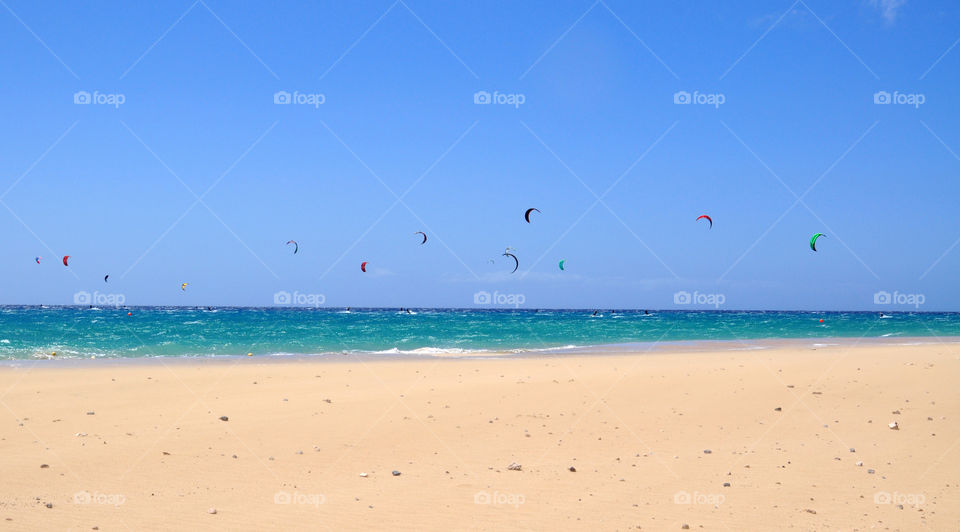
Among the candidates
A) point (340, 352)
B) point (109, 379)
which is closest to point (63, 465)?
point (109, 379)

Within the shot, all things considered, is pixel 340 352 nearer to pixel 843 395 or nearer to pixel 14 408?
pixel 14 408

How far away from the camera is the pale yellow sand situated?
6266 mm

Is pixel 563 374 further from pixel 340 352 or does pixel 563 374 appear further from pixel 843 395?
pixel 340 352

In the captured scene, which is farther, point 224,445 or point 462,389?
point 462,389

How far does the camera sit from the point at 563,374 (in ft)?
51.0

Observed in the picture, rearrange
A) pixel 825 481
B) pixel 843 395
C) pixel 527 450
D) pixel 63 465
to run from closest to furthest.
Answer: pixel 825 481 → pixel 63 465 → pixel 527 450 → pixel 843 395

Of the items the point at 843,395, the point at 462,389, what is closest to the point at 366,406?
the point at 462,389

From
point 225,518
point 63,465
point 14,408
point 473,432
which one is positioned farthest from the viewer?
point 14,408

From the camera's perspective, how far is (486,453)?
843 cm

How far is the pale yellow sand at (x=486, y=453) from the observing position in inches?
247

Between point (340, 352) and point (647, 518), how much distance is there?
66.5 ft

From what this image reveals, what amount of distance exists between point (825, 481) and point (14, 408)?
1214cm

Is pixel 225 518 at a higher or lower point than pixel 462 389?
lower

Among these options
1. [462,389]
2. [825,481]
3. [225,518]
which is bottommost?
[225,518]
